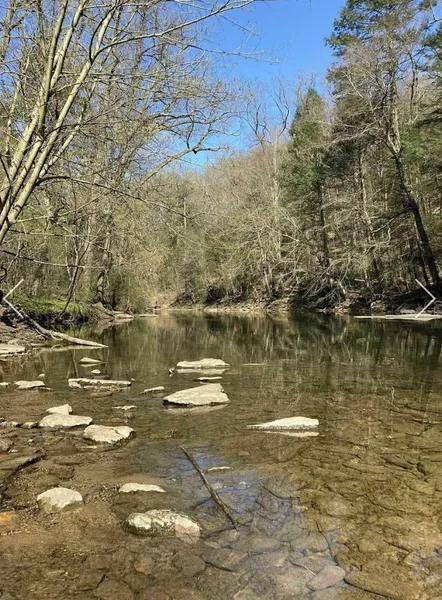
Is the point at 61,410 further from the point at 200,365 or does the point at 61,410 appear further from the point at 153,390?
the point at 200,365

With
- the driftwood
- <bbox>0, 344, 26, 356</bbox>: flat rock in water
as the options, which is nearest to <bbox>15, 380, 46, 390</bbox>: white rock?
<bbox>0, 344, 26, 356</bbox>: flat rock in water

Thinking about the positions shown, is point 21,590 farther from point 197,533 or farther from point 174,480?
point 174,480

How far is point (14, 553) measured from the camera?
2941 mm

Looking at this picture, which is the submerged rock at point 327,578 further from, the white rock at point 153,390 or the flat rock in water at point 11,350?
the flat rock in water at point 11,350

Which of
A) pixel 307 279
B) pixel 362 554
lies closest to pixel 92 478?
pixel 362 554

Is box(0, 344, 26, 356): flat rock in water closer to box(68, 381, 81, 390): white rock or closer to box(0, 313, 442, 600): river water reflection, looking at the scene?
box(0, 313, 442, 600): river water reflection

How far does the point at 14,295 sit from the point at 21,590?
15340 millimetres

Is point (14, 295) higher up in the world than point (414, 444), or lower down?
higher up

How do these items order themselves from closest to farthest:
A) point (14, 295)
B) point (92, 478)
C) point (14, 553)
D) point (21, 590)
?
point (21, 590) → point (14, 553) → point (92, 478) → point (14, 295)

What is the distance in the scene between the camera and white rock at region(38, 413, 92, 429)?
5570mm

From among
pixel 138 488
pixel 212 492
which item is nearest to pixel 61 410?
pixel 138 488

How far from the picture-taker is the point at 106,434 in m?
5.23

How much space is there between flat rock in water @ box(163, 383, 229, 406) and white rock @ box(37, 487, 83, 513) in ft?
10.1

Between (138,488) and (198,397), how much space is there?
3.04 meters
